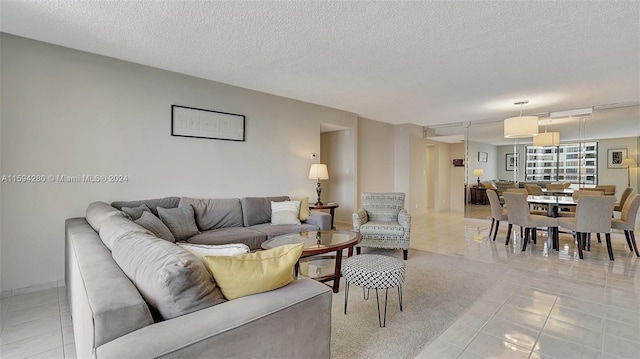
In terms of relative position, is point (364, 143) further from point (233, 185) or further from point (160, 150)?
point (160, 150)

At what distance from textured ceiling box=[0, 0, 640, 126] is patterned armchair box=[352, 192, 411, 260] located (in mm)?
1707

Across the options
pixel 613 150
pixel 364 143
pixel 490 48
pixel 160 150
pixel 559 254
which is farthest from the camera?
pixel 364 143

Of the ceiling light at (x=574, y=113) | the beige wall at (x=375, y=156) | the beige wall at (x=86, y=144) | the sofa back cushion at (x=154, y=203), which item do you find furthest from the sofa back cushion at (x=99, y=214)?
the ceiling light at (x=574, y=113)

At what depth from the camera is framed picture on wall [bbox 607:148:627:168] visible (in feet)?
19.0

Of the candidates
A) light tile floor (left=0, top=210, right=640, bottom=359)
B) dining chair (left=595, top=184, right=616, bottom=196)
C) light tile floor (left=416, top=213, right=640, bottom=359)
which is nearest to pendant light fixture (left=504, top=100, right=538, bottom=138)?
light tile floor (left=416, top=213, right=640, bottom=359)

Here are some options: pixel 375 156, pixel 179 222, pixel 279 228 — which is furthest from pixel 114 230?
pixel 375 156

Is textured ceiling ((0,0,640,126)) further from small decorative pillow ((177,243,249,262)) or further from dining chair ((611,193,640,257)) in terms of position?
small decorative pillow ((177,243,249,262))

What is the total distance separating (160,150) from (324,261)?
2.46 metres

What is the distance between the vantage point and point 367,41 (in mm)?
2906

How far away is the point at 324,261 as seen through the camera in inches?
138

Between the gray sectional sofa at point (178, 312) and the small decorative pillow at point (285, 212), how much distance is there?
8.39 ft

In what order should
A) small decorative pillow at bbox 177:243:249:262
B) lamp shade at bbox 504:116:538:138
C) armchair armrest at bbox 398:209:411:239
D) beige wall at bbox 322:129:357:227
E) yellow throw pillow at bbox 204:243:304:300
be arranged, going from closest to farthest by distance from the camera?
1. yellow throw pillow at bbox 204:243:304:300
2. small decorative pillow at bbox 177:243:249:262
3. armchair armrest at bbox 398:209:411:239
4. lamp shade at bbox 504:116:538:138
5. beige wall at bbox 322:129:357:227

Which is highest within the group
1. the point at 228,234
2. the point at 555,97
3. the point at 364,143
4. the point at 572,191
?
the point at 555,97

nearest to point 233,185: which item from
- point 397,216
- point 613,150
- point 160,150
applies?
point 160,150
